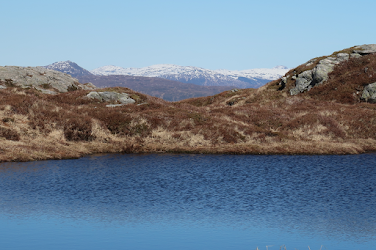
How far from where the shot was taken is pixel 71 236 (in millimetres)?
15234


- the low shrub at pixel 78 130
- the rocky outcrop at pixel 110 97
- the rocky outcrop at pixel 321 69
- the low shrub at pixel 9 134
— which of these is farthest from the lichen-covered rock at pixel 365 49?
the low shrub at pixel 9 134

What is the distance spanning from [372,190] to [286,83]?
5802 centimetres

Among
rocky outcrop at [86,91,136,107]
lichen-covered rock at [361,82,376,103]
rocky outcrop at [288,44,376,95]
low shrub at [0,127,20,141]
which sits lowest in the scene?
low shrub at [0,127,20,141]

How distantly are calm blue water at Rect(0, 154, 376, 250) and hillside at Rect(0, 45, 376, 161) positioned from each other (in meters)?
5.53

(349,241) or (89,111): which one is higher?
(89,111)

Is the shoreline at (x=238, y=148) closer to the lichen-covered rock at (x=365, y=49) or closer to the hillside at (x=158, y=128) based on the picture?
the hillside at (x=158, y=128)

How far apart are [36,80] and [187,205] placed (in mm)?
62998

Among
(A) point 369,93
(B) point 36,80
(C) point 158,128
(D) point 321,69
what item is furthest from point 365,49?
(B) point 36,80

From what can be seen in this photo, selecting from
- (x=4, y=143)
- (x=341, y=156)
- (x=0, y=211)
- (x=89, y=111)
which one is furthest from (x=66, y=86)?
(x=0, y=211)

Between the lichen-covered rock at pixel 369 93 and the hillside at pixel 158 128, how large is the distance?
4.86m

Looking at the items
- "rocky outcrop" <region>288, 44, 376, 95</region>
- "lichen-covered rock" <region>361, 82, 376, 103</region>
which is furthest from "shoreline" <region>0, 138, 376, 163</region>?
"rocky outcrop" <region>288, 44, 376, 95</region>

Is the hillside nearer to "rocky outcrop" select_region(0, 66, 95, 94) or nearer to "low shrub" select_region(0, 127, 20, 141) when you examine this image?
"low shrub" select_region(0, 127, 20, 141)

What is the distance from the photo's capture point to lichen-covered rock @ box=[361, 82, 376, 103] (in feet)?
211

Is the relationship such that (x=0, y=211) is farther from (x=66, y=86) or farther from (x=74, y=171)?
(x=66, y=86)
